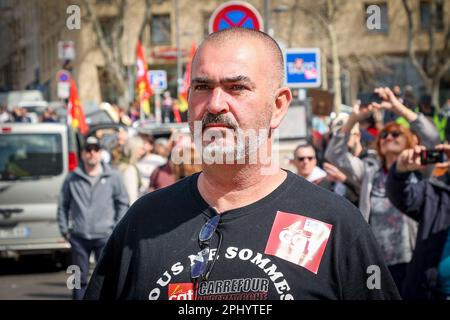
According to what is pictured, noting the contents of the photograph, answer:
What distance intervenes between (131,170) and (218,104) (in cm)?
856

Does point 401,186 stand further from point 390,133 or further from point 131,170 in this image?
point 131,170

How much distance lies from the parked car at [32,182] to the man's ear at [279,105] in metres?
10.6

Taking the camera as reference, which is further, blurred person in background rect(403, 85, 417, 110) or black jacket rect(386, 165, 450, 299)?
blurred person in background rect(403, 85, 417, 110)

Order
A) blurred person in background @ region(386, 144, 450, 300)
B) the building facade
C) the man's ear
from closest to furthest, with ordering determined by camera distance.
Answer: the man's ear, blurred person in background @ region(386, 144, 450, 300), the building facade

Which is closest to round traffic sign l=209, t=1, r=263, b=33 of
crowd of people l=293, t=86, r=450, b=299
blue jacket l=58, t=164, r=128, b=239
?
crowd of people l=293, t=86, r=450, b=299

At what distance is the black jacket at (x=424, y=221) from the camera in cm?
547

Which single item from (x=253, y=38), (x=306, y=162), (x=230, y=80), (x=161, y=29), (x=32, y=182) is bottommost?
(x=32, y=182)

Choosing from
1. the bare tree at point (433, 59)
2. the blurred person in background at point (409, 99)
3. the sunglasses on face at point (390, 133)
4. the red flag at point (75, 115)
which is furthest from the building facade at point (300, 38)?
the sunglasses on face at point (390, 133)

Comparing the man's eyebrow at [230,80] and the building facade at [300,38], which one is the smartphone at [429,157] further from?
the building facade at [300,38]

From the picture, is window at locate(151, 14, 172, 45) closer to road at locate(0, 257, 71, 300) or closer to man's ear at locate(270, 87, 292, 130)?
road at locate(0, 257, 71, 300)

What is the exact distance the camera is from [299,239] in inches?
114

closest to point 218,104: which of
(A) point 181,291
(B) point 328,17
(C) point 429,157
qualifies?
(A) point 181,291

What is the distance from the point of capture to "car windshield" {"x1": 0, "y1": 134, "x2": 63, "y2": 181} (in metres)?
13.9

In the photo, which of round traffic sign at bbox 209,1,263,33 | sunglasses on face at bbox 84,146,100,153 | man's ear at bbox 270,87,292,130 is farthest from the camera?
sunglasses on face at bbox 84,146,100,153
